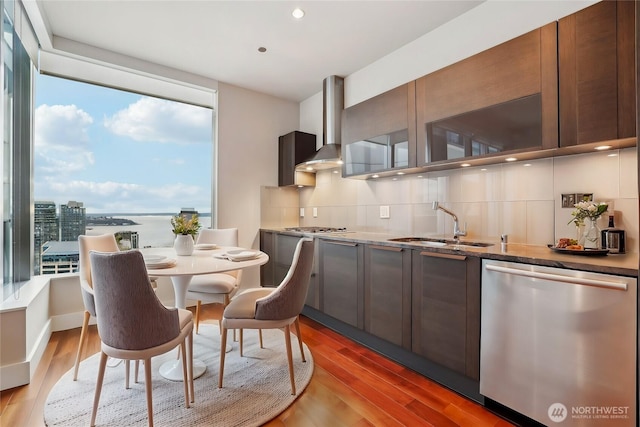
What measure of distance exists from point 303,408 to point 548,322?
4.45 ft

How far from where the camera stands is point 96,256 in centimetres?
142

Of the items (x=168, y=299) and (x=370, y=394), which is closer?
(x=370, y=394)

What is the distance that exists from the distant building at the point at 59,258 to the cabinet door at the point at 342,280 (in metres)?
2.42

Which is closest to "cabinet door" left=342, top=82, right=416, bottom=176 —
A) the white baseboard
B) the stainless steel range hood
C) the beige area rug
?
the stainless steel range hood

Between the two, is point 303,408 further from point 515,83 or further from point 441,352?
point 515,83

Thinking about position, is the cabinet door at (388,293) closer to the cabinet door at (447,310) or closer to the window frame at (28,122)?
the cabinet door at (447,310)

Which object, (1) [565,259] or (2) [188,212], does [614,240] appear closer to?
(1) [565,259]

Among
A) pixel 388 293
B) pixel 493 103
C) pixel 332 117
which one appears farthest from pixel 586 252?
pixel 332 117

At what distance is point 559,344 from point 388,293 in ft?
3.47

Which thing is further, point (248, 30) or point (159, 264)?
point (248, 30)

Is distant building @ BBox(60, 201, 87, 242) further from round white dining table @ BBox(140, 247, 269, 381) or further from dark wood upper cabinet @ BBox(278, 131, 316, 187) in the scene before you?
dark wood upper cabinet @ BBox(278, 131, 316, 187)

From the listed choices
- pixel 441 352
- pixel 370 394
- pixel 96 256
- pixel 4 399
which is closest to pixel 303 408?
pixel 370 394

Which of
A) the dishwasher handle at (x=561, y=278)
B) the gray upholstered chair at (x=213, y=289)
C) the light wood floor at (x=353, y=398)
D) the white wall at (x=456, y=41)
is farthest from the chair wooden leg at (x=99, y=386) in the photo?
the white wall at (x=456, y=41)

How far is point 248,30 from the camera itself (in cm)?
262
